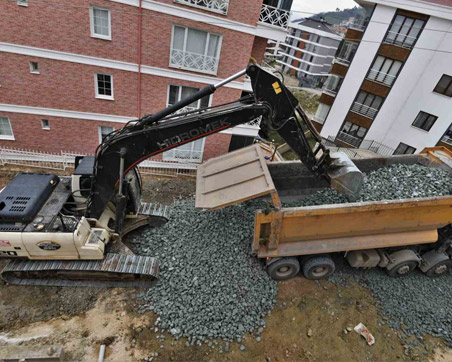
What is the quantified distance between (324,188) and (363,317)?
3537mm

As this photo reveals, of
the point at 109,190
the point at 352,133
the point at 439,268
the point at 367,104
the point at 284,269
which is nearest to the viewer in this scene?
the point at 109,190

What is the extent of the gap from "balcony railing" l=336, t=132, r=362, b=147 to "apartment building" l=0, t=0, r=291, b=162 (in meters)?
11.1

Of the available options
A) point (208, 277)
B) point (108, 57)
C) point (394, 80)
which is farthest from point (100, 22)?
point (394, 80)

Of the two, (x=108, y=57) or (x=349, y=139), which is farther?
(x=349, y=139)

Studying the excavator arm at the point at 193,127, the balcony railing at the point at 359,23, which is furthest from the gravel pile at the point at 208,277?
the balcony railing at the point at 359,23

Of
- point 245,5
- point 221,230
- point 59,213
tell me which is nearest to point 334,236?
point 221,230

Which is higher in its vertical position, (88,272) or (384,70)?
(384,70)

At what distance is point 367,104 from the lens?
715 inches

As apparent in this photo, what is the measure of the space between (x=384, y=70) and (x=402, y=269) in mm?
14798

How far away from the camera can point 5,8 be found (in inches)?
350

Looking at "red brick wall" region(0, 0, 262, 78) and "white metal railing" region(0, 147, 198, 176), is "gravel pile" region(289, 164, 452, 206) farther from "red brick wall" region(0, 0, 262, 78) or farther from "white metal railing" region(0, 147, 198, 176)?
"red brick wall" region(0, 0, 262, 78)

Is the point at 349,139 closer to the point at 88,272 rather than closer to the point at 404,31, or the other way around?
the point at 404,31

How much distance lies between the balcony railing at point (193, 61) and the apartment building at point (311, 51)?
1253 inches

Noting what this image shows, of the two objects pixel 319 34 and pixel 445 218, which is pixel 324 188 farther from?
pixel 319 34
